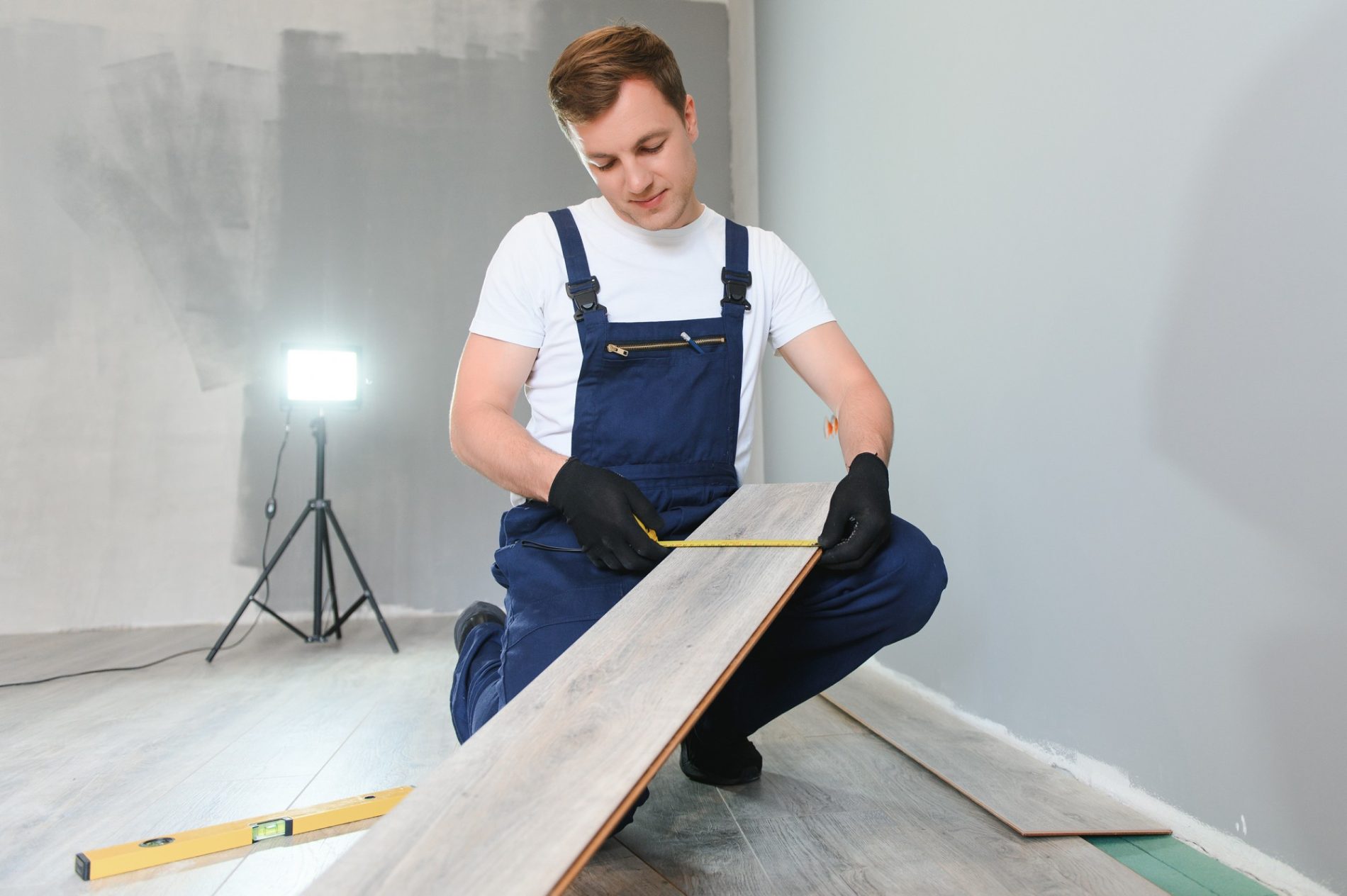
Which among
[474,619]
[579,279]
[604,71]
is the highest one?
[604,71]

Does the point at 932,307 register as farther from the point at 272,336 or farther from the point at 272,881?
the point at 272,336

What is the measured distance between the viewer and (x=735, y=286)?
5.29 feet

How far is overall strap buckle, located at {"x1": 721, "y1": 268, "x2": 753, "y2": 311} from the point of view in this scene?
1.61m

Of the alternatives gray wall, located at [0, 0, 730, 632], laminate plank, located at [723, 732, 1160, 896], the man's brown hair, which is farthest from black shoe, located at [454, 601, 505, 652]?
gray wall, located at [0, 0, 730, 632]

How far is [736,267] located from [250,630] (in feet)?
9.19

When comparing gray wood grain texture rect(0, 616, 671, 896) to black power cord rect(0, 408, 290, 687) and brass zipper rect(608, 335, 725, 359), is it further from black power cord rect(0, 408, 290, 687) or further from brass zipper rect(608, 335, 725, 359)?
brass zipper rect(608, 335, 725, 359)

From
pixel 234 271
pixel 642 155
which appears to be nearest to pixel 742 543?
pixel 642 155

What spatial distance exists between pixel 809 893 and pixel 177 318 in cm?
356

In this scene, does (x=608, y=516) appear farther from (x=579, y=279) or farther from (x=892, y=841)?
(x=892, y=841)

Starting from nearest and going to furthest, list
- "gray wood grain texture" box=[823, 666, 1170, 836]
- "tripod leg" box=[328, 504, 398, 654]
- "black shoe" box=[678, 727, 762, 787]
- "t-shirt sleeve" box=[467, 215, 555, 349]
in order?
"gray wood grain texture" box=[823, 666, 1170, 836] < "t-shirt sleeve" box=[467, 215, 555, 349] < "black shoe" box=[678, 727, 762, 787] < "tripod leg" box=[328, 504, 398, 654]

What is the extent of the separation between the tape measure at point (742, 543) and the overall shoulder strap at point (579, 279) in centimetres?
39

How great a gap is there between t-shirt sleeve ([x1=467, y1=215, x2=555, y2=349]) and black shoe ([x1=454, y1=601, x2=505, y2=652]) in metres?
0.61

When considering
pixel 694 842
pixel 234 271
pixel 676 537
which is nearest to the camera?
pixel 694 842

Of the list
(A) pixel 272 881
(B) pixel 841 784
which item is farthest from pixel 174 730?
(B) pixel 841 784
